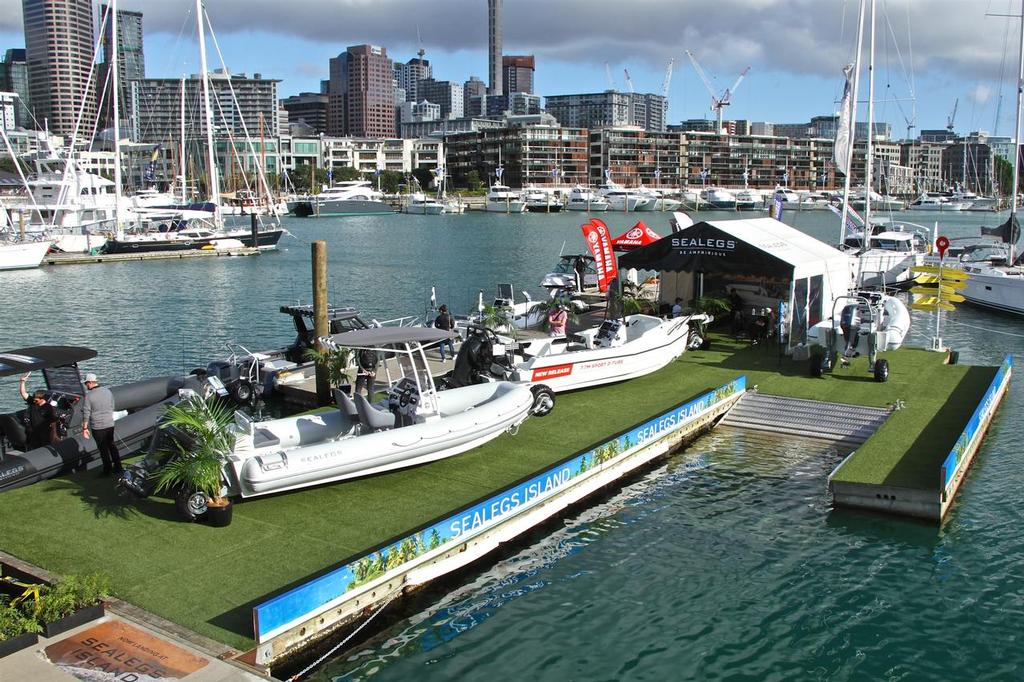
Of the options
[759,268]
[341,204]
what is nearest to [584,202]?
[341,204]

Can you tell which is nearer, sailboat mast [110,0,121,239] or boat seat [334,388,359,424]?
boat seat [334,388,359,424]

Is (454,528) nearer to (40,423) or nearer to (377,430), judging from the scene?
(377,430)

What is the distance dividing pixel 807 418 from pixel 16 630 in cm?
1430

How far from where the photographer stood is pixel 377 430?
14031mm

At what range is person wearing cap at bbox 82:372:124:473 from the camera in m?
13.0

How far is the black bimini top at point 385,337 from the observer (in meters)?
14.1

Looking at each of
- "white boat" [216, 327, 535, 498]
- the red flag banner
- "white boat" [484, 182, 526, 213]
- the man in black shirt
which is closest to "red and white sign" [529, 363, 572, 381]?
"white boat" [216, 327, 535, 498]

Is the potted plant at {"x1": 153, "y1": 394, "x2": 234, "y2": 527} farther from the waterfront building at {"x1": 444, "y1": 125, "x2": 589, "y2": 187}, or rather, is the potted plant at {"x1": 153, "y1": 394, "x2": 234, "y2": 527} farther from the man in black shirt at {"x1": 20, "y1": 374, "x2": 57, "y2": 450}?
the waterfront building at {"x1": 444, "y1": 125, "x2": 589, "y2": 187}

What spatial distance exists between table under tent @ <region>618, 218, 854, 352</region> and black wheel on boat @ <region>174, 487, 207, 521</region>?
14561 mm

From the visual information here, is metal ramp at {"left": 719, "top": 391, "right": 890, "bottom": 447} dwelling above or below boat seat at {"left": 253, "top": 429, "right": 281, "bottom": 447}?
below

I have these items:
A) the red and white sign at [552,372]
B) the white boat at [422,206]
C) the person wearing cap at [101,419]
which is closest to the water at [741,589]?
the red and white sign at [552,372]

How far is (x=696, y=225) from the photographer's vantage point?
918 inches

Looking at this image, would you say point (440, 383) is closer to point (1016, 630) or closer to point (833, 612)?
point (833, 612)

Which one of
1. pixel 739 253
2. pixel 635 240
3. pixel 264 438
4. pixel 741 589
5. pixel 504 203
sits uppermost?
pixel 504 203
